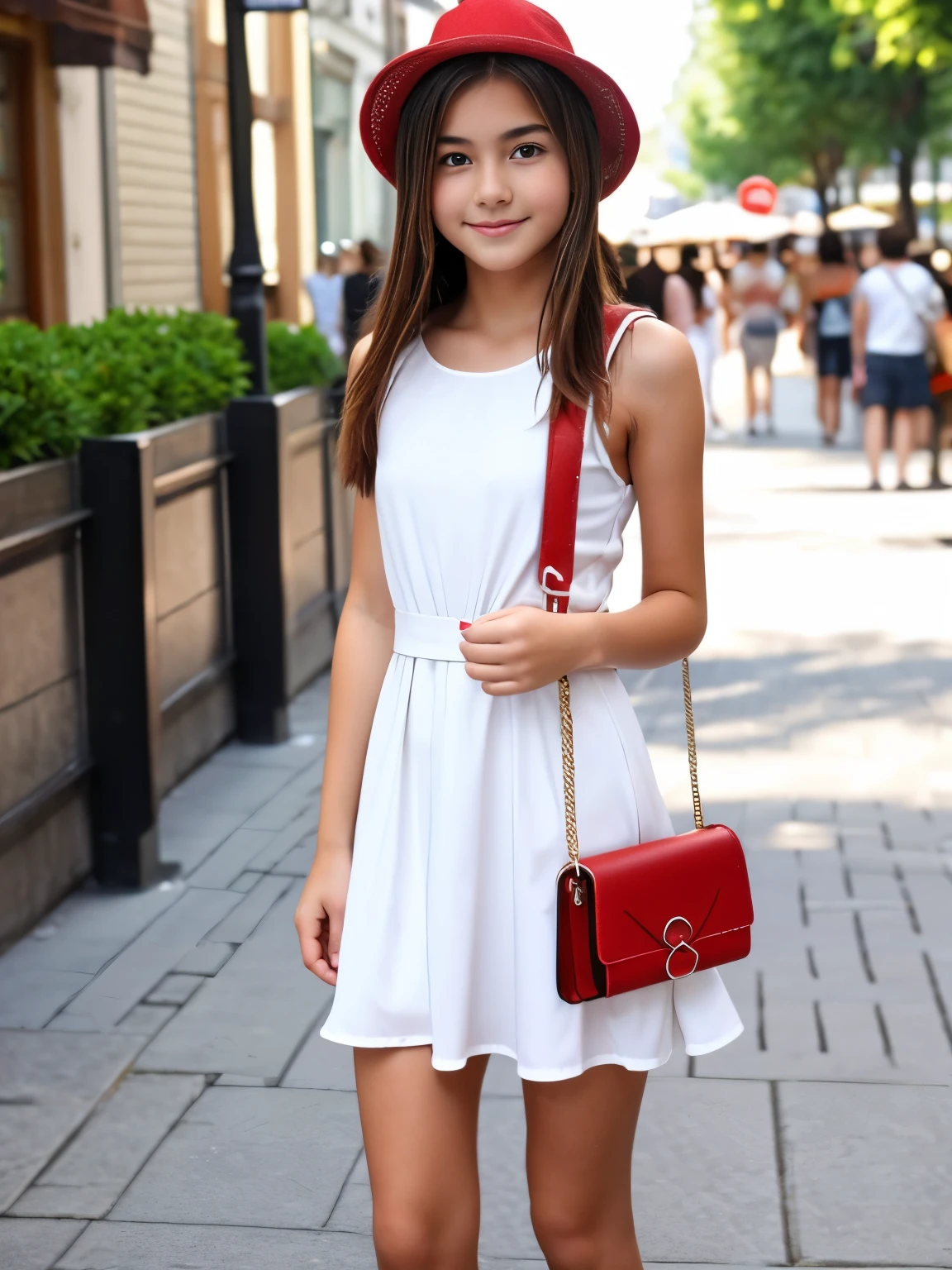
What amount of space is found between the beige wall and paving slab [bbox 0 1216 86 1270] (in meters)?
11.2

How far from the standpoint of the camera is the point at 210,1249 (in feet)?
11.0

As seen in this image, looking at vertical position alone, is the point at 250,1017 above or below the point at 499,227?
below

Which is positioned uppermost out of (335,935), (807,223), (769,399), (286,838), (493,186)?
(807,223)

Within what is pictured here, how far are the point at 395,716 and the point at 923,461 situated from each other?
15.9 metres

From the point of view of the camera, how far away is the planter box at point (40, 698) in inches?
191

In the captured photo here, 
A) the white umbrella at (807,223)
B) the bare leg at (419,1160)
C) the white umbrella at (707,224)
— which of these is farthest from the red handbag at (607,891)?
the white umbrella at (807,223)

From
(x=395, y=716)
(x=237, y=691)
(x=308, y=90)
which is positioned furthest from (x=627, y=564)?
(x=308, y=90)

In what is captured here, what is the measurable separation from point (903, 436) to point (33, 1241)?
12.5m

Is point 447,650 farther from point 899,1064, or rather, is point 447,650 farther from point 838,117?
point 838,117

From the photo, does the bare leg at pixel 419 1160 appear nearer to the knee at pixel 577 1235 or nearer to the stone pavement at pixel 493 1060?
the knee at pixel 577 1235

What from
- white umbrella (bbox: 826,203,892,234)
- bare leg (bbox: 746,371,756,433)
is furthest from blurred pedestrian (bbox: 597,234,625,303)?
white umbrella (bbox: 826,203,892,234)

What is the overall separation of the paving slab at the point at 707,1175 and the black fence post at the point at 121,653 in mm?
2010

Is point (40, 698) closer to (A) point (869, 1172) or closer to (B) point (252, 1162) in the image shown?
(B) point (252, 1162)

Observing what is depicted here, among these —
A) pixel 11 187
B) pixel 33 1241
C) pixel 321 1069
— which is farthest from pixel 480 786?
pixel 11 187
